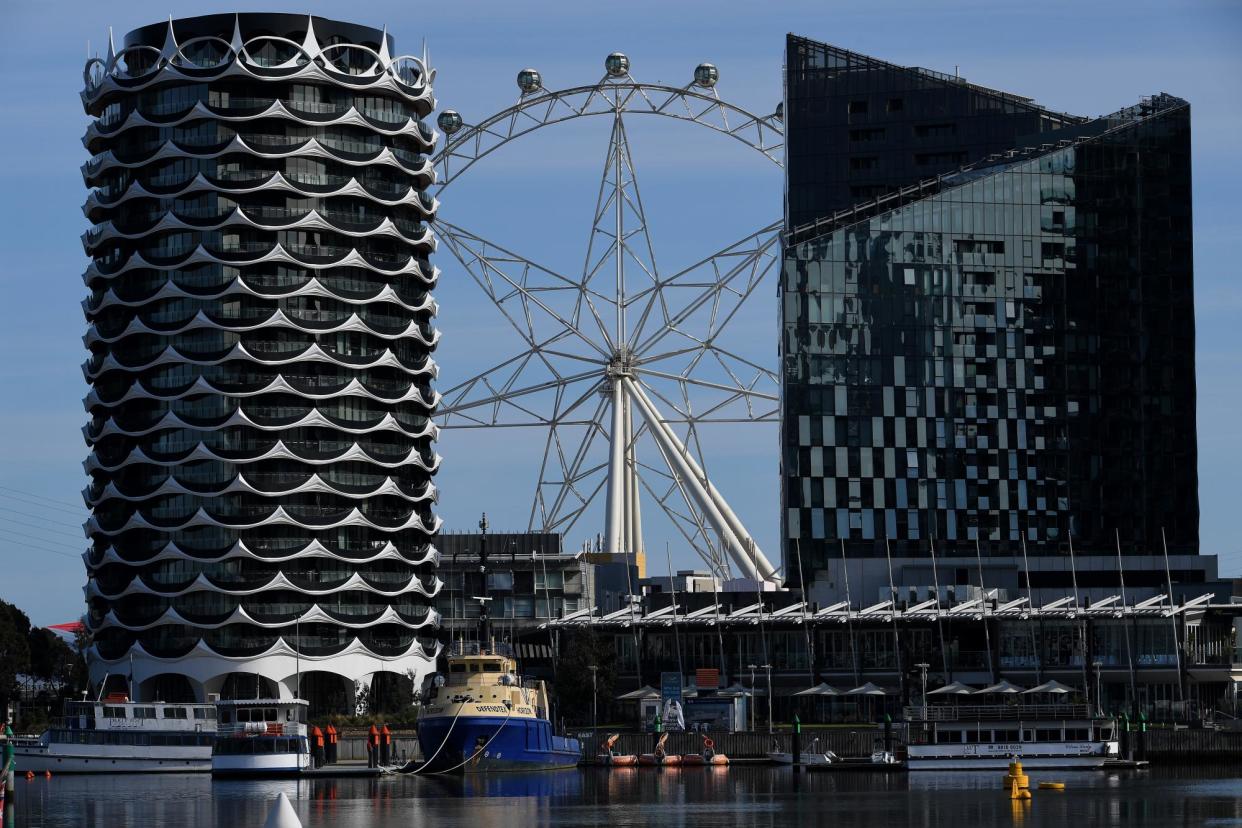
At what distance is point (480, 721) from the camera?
12638 cm

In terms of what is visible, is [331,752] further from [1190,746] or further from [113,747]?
[1190,746]

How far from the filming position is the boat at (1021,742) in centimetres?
13050

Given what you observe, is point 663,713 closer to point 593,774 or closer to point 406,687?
point 593,774

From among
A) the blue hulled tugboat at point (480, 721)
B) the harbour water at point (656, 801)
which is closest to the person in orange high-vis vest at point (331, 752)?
the harbour water at point (656, 801)

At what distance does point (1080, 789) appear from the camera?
112 m

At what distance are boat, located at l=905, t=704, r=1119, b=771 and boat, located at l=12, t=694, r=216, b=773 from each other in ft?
145

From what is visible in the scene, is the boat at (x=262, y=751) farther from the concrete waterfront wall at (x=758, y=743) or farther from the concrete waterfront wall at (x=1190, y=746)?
the concrete waterfront wall at (x=1190, y=746)

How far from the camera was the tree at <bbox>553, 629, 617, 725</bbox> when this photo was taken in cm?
17112

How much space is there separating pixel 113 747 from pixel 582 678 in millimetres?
42826

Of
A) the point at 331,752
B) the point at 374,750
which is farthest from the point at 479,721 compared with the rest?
the point at 331,752

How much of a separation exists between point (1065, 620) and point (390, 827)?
329 feet

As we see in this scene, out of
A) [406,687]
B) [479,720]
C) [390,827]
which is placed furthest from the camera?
[406,687]

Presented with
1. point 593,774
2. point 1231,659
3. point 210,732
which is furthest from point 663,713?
point 1231,659

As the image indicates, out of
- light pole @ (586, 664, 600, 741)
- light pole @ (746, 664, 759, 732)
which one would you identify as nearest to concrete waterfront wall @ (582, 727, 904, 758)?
light pole @ (586, 664, 600, 741)
